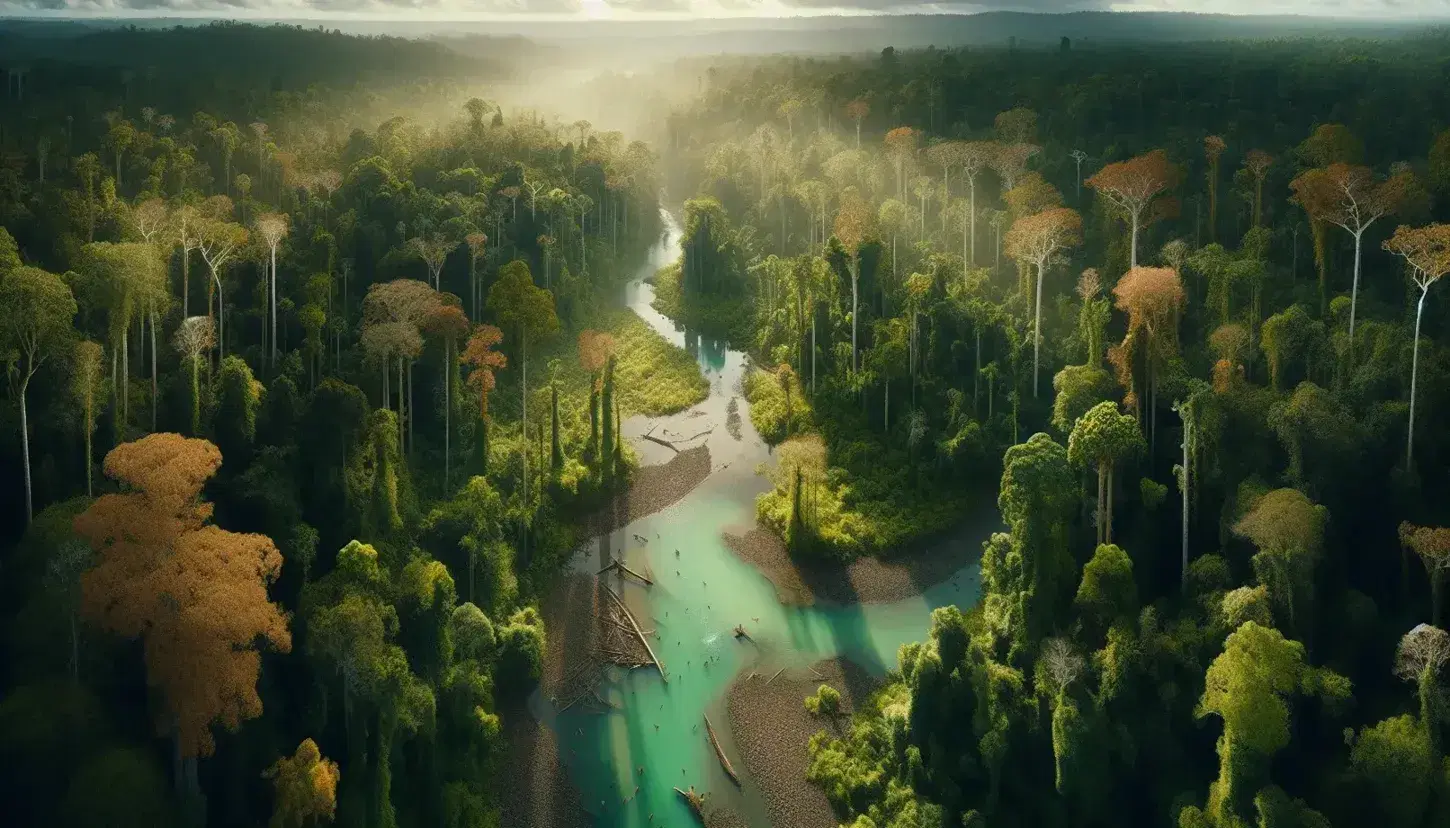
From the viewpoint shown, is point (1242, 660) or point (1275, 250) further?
point (1275, 250)

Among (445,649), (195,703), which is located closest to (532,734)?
(445,649)

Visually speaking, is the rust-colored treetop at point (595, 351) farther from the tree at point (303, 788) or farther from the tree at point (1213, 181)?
the tree at point (1213, 181)

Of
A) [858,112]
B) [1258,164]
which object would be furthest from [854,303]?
[858,112]

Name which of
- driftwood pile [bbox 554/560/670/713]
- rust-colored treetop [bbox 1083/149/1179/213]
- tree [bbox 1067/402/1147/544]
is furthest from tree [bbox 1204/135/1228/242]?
driftwood pile [bbox 554/560/670/713]

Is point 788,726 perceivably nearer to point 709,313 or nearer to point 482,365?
point 482,365

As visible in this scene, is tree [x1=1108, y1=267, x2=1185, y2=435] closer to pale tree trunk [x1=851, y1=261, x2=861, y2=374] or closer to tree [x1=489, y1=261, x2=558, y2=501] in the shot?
pale tree trunk [x1=851, y1=261, x2=861, y2=374]

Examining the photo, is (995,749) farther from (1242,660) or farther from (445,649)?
(445,649)
